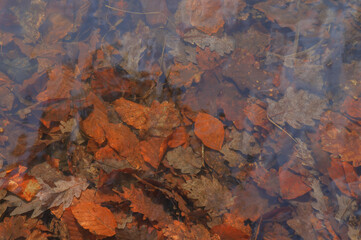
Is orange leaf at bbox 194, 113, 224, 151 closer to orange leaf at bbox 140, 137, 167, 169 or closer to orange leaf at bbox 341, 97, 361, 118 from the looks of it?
orange leaf at bbox 140, 137, 167, 169

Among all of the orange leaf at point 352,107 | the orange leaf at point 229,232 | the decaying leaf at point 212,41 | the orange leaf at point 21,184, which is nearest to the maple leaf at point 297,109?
the orange leaf at point 352,107

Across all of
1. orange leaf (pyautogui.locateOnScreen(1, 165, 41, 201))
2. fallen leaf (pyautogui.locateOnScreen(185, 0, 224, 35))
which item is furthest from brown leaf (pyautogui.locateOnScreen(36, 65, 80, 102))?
fallen leaf (pyautogui.locateOnScreen(185, 0, 224, 35))

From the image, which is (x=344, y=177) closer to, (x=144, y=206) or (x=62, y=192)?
(x=144, y=206)


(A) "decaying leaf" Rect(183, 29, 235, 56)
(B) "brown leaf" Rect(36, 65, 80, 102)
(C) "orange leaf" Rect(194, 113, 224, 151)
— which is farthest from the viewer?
(A) "decaying leaf" Rect(183, 29, 235, 56)

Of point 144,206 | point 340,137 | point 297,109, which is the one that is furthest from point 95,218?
point 340,137

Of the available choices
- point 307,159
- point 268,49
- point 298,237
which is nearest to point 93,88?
point 268,49
